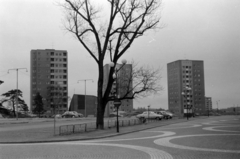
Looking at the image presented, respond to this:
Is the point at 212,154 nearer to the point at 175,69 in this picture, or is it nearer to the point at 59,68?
the point at 59,68

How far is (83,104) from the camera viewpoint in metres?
110

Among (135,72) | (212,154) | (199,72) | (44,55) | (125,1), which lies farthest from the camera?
(199,72)

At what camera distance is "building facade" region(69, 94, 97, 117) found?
109m

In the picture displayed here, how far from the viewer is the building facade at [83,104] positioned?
108938mm

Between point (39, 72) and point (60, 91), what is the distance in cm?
1764

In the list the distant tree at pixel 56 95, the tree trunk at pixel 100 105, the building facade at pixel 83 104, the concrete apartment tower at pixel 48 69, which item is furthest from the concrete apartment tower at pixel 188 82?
the tree trunk at pixel 100 105

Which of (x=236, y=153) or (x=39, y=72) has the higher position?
(x=39, y=72)

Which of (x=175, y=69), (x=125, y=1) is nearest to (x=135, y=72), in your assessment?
(x=125, y=1)

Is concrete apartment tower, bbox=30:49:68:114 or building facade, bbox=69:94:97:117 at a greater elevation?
concrete apartment tower, bbox=30:49:68:114

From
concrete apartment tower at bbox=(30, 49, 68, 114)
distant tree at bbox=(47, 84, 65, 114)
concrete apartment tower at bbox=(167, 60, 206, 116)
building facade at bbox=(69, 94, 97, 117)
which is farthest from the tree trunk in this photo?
concrete apartment tower at bbox=(167, 60, 206, 116)

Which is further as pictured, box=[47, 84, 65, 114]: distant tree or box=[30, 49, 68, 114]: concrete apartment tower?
box=[30, 49, 68, 114]: concrete apartment tower

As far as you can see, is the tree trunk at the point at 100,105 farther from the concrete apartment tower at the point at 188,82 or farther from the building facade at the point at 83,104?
the concrete apartment tower at the point at 188,82

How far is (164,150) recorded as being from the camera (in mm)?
14453

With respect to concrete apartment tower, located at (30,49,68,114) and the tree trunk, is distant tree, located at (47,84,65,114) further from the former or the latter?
the tree trunk
